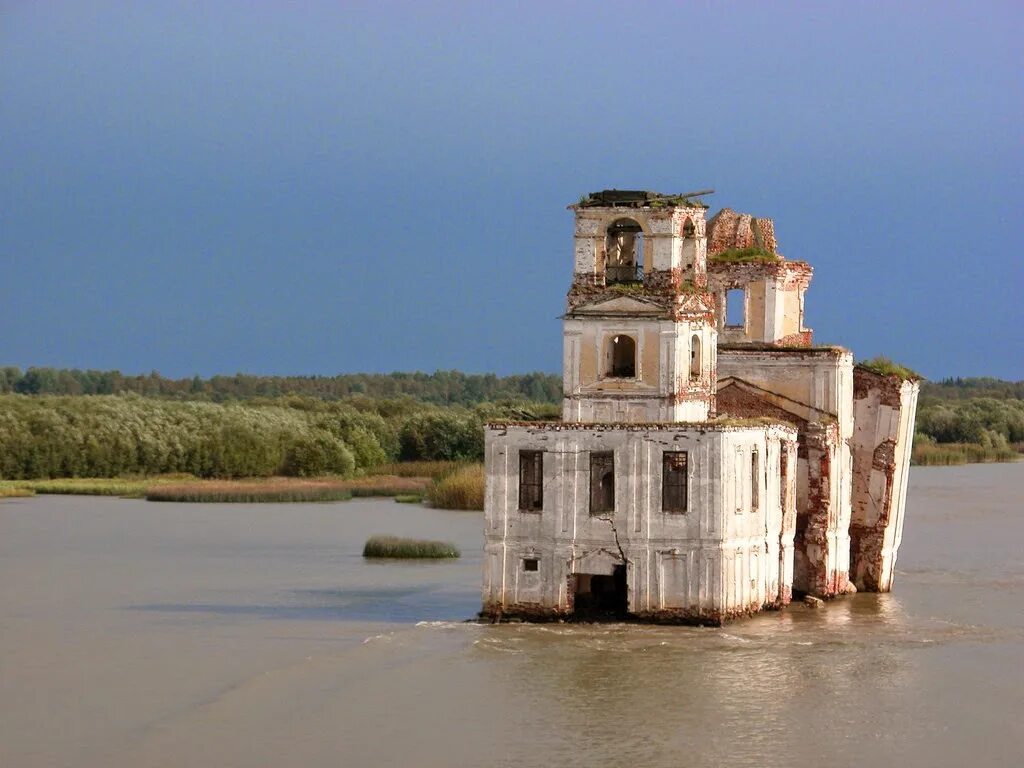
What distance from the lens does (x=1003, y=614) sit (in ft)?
122

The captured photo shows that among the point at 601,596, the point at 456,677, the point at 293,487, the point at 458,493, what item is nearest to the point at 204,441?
the point at 293,487

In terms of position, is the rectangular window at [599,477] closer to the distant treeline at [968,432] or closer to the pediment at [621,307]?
the pediment at [621,307]

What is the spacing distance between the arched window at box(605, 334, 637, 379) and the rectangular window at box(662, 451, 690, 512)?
2543 millimetres

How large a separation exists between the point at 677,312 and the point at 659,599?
454 centimetres

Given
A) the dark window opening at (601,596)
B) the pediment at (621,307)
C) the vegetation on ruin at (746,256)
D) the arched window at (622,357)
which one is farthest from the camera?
the vegetation on ruin at (746,256)

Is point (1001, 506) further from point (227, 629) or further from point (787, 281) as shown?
point (227, 629)

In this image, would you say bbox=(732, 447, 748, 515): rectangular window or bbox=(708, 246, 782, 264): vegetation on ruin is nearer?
bbox=(732, 447, 748, 515): rectangular window

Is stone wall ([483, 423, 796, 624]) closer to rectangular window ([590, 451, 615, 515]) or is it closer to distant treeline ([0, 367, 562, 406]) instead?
rectangular window ([590, 451, 615, 515])

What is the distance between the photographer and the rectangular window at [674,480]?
1247 inches

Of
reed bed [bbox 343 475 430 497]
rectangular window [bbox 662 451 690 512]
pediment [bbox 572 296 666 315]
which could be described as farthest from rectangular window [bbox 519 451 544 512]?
reed bed [bbox 343 475 430 497]

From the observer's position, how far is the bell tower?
33531 mm

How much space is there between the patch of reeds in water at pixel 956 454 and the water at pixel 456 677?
44.2 meters

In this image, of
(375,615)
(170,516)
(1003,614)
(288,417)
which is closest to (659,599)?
(375,615)

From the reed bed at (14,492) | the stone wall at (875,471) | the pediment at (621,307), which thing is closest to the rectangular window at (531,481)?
the pediment at (621,307)
